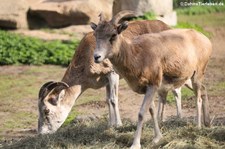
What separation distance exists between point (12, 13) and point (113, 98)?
936 cm

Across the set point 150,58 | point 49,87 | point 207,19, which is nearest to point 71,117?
point 49,87

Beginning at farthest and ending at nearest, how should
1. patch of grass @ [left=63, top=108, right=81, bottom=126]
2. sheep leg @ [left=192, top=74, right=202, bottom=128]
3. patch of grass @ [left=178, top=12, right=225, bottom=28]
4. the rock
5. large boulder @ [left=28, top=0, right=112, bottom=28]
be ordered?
patch of grass @ [left=178, top=12, right=225, bottom=28], large boulder @ [left=28, top=0, right=112, bottom=28], the rock, patch of grass @ [left=63, top=108, right=81, bottom=126], sheep leg @ [left=192, top=74, right=202, bottom=128]

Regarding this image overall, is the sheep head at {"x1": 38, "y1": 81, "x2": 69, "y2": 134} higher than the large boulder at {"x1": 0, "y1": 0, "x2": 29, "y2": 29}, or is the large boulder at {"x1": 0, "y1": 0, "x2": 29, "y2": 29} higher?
the large boulder at {"x1": 0, "y1": 0, "x2": 29, "y2": 29}

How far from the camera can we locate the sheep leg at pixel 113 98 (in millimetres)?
10930

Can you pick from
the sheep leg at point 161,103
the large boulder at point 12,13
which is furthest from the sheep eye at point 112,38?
the large boulder at point 12,13

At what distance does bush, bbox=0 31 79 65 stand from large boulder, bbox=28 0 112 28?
5.91ft

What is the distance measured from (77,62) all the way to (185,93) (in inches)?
146

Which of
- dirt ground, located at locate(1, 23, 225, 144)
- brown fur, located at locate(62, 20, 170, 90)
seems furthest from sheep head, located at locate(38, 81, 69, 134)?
dirt ground, located at locate(1, 23, 225, 144)

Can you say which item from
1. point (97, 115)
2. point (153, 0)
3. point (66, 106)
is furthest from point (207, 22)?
point (66, 106)

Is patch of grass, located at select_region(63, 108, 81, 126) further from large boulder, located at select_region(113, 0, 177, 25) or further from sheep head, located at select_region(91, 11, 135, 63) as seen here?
large boulder, located at select_region(113, 0, 177, 25)

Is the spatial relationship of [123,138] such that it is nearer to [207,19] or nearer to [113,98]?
[113,98]

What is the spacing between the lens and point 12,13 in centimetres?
1966

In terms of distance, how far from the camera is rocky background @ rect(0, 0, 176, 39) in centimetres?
1919

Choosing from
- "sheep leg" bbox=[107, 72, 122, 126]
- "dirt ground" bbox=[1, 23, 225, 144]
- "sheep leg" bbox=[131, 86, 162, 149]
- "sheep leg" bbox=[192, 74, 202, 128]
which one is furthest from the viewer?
"dirt ground" bbox=[1, 23, 225, 144]
